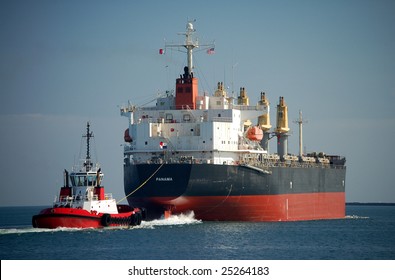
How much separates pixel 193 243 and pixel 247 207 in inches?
464

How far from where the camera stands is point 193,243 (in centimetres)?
3984

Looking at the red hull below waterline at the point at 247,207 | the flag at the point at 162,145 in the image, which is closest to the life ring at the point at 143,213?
the red hull below waterline at the point at 247,207

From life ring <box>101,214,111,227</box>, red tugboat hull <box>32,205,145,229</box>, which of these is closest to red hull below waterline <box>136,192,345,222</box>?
red tugboat hull <box>32,205,145,229</box>

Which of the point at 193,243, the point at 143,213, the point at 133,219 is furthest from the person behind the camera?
the point at 143,213

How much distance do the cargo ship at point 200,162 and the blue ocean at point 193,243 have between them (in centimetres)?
124

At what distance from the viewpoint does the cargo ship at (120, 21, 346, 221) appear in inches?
1925

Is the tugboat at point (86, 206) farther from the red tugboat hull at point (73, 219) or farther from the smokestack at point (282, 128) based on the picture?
the smokestack at point (282, 128)

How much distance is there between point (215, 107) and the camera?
5331cm

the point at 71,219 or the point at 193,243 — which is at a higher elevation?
the point at 71,219

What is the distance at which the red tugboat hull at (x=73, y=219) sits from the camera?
139 feet

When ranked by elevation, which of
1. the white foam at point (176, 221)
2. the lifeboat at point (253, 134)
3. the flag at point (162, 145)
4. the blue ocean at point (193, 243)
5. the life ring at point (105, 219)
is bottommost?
the blue ocean at point (193, 243)

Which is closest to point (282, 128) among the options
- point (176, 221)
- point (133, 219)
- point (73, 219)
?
point (176, 221)

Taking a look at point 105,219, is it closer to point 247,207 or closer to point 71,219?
point 71,219

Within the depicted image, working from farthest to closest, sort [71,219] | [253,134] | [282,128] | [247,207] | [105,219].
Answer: [282,128] → [253,134] → [247,207] → [105,219] → [71,219]
